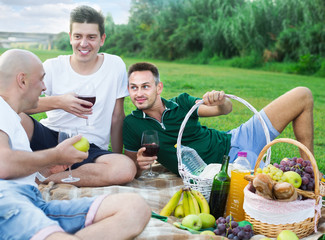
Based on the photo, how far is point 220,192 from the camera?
2.88 meters

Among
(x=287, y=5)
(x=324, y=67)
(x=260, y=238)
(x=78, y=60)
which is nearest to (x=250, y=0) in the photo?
(x=287, y=5)

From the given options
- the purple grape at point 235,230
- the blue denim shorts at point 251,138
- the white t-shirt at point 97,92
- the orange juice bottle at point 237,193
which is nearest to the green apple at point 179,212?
the orange juice bottle at point 237,193

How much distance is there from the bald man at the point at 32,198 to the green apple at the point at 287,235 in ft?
2.85

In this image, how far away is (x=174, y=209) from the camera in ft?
9.80

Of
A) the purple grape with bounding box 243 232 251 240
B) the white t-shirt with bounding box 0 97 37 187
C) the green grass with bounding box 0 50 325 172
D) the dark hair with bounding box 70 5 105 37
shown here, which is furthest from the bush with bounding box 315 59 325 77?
the white t-shirt with bounding box 0 97 37 187

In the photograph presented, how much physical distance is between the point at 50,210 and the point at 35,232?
33 centimetres

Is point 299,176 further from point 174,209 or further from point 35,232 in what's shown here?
point 35,232

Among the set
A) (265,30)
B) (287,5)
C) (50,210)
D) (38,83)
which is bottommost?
(50,210)

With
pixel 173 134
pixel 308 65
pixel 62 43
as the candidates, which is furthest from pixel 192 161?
pixel 62 43

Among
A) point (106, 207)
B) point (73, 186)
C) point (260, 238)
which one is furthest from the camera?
point (73, 186)

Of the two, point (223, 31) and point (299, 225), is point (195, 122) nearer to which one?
point (299, 225)

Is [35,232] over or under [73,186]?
over

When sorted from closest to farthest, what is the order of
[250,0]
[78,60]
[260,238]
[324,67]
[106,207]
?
[106,207] → [260,238] → [78,60] → [324,67] → [250,0]

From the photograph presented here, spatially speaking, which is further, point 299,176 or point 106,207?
point 299,176
